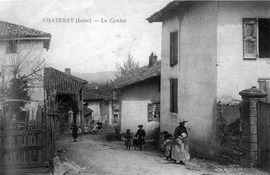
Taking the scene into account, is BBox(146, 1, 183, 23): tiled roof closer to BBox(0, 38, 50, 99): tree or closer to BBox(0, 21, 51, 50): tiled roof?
BBox(0, 38, 50, 99): tree

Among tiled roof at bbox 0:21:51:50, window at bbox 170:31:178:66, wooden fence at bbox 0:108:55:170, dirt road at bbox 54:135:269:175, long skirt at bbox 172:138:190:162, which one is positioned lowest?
dirt road at bbox 54:135:269:175

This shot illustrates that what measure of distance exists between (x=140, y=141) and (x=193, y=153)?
3.56 m

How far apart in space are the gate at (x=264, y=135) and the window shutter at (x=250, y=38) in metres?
2.92

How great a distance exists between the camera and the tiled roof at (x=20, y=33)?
18.9 m

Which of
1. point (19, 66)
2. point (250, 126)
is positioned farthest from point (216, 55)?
point (19, 66)

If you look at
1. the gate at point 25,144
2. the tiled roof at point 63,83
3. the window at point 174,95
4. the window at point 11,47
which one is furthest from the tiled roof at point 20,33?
the gate at point 25,144

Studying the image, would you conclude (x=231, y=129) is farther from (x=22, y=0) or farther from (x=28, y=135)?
(x=22, y=0)

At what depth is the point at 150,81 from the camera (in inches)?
845

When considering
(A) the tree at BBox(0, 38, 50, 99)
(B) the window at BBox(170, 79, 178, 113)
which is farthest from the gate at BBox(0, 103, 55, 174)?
(B) the window at BBox(170, 79, 178, 113)

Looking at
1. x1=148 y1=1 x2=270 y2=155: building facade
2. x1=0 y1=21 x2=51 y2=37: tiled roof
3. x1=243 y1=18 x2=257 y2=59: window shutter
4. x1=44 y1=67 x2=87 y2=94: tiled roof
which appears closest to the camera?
Result: x1=148 y1=1 x2=270 y2=155: building facade

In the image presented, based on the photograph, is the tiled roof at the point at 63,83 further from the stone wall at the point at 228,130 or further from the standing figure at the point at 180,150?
the stone wall at the point at 228,130

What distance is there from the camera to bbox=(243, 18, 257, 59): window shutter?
474 inches

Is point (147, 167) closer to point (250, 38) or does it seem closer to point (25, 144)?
point (25, 144)

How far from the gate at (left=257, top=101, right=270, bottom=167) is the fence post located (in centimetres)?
11
